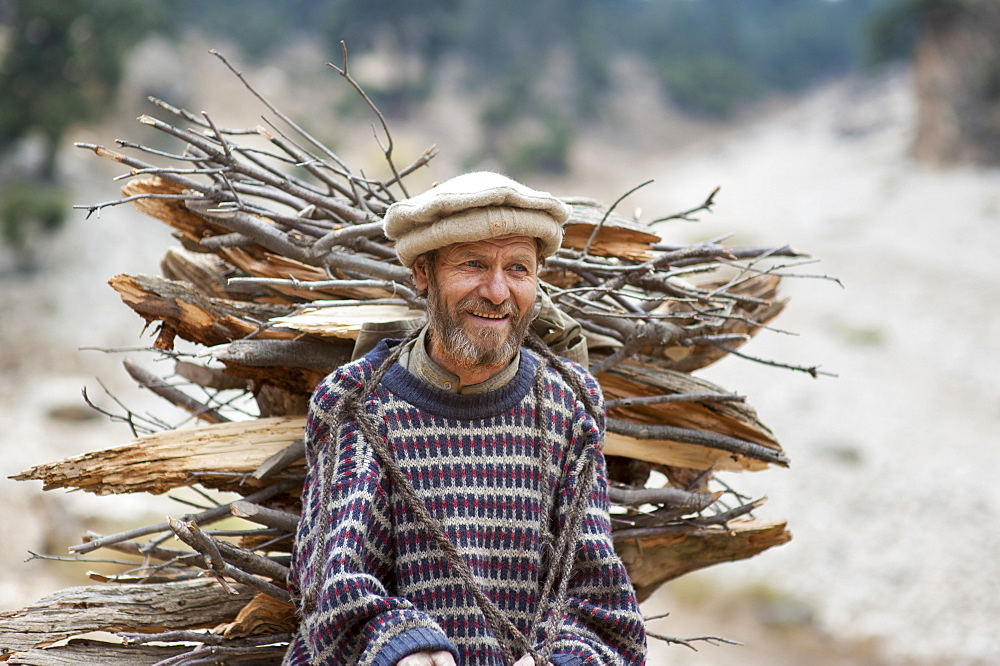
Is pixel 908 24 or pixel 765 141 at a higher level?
pixel 765 141

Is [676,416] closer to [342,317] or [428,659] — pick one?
[342,317]

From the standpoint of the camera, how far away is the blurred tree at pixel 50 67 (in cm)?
1113

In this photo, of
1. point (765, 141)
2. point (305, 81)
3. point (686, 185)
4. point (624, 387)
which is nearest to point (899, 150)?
point (686, 185)

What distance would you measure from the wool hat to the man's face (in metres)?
0.04

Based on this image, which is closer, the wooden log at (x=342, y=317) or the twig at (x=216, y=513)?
the wooden log at (x=342, y=317)

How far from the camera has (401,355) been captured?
5.78 ft

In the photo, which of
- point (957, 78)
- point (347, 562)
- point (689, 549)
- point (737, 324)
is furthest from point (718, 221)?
point (347, 562)

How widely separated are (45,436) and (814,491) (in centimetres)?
627

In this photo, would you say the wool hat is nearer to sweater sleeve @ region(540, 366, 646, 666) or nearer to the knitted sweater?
the knitted sweater

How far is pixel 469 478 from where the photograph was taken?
1.65m

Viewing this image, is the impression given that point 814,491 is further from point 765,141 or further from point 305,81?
point 305,81

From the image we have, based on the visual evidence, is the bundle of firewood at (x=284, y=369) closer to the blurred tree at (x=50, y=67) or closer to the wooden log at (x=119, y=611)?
the wooden log at (x=119, y=611)

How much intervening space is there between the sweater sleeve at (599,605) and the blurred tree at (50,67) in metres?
11.3

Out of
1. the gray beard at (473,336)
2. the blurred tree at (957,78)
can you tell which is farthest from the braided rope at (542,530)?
Result: the blurred tree at (957,78)
